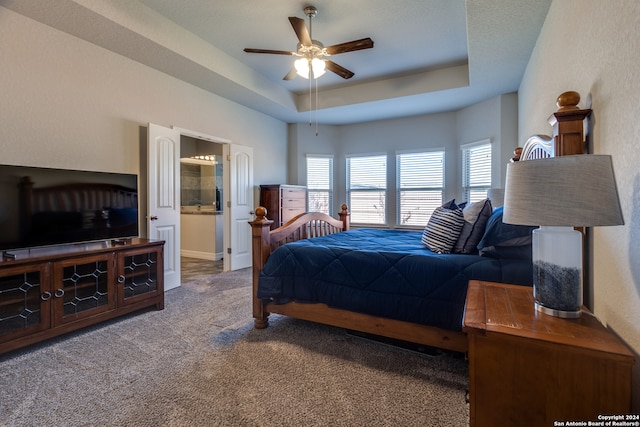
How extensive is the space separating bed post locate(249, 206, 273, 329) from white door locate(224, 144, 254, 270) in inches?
90.7

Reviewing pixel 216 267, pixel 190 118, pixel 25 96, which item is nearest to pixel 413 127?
pixel 190 118

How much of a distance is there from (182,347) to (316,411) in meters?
1.22

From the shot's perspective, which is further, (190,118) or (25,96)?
(190,118)

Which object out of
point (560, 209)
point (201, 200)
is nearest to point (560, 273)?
point (560, 209)

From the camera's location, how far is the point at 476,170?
4895 millimetres

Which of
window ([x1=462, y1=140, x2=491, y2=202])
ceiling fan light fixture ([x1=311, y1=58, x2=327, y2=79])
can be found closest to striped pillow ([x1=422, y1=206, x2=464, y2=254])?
ceiling fan light fixture ([x1=311, y1=58, x2=327, y2=79])

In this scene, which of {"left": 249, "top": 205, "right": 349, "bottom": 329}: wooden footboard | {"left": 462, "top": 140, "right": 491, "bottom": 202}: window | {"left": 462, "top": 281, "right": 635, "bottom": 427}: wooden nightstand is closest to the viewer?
{"left": 462, "top": 281, "right": 635, "bottom": 427}: wooden nightstand

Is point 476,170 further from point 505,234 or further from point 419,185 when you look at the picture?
point 505,234

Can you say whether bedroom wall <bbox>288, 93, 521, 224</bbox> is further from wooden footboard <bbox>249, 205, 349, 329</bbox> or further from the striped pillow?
wooden footboard <bbox>249, 205, 349, 329</bbox>

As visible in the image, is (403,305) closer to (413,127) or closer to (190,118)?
(190,118)

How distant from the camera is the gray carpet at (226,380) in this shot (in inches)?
60.8

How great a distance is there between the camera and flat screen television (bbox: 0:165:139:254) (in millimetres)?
2289

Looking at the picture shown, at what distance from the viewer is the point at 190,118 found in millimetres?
4105

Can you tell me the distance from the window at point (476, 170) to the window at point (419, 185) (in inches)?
16.0
